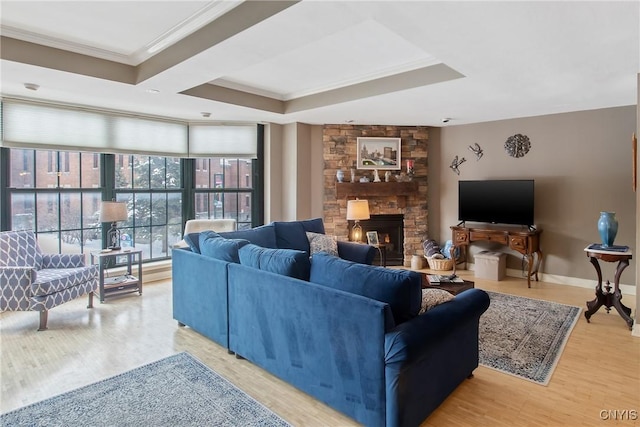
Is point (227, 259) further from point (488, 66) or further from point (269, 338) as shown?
point (488, 66)

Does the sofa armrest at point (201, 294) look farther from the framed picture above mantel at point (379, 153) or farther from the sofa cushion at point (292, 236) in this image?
the framed picture above mantel at point (379, 153)

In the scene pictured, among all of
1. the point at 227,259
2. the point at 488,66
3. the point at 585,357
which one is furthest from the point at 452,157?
the point at 227,259

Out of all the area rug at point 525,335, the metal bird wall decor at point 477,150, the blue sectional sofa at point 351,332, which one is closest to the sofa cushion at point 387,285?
the blue sectional sofa at point 351,332

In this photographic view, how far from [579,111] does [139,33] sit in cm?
560

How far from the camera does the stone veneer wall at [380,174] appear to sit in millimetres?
6430

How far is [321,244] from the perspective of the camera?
16.0ft

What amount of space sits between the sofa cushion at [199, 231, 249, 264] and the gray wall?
4.58 meters

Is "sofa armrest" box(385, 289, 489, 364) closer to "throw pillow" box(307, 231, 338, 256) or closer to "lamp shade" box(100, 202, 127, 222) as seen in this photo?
"throw pillow" box(307, 231, 338, 256)

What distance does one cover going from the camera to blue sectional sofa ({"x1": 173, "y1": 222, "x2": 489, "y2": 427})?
2.04 meters

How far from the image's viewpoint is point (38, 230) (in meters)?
4.78

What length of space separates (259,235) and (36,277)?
2251mm

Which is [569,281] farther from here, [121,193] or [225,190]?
[121,193]

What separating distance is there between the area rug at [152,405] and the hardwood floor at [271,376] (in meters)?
0.13

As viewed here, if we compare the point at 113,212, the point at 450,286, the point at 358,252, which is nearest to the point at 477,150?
the point at 358,252
